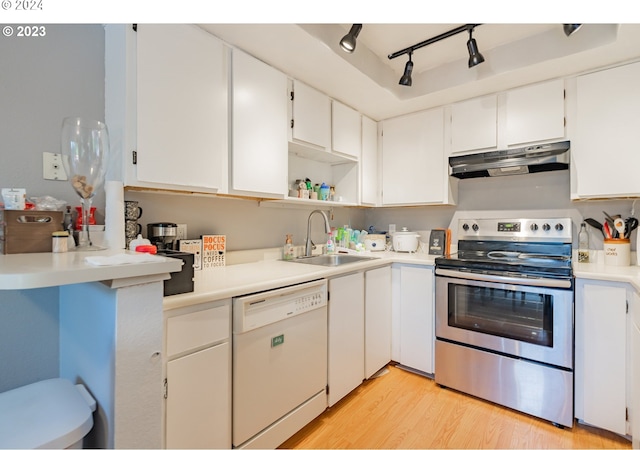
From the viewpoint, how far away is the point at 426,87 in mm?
2367

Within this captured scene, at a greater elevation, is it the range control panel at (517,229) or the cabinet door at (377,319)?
the range control panel at (517,229)

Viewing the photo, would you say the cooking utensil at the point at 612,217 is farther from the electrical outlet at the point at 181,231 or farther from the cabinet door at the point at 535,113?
the electrical outlet at the point at 181,231

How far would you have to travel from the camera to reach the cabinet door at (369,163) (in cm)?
274

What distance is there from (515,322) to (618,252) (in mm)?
804

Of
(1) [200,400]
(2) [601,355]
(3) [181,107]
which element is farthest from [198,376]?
(2) [601,355]

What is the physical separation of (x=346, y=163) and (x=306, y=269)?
1.27 m

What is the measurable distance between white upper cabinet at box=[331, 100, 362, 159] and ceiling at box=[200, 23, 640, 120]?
0.08 meters

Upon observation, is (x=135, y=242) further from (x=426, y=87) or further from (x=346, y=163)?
(x=426, y=87)

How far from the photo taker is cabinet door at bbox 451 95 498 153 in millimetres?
2299

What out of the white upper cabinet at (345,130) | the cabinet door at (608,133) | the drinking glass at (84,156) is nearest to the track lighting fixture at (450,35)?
the white upper cabinet at (345,130)

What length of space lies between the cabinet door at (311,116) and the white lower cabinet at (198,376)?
130cm

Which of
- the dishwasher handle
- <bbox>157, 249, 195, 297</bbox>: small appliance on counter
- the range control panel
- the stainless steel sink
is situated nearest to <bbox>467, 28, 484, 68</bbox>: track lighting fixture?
the range control panel

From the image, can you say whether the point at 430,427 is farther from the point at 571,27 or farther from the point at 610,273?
the point at 571,27

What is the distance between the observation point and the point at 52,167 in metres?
1.32
